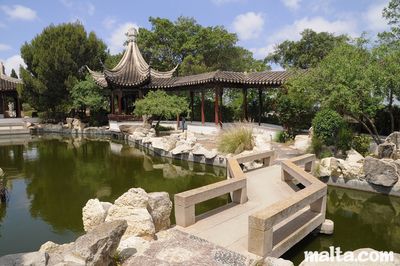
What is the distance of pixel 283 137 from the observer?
1330 cm

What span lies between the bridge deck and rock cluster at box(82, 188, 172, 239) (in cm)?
36

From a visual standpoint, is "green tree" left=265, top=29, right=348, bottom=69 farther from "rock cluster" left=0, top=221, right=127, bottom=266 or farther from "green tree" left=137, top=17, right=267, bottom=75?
"rock cluster" left=0, top=221, right=127, bottom=266

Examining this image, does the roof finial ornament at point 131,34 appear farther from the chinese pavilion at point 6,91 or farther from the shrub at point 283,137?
the shrub at point 283,137

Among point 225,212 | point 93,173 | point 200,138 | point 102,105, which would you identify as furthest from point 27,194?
point 102,105

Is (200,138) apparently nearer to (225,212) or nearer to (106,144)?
(106,144)

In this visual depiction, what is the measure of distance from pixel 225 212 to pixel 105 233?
2476mm

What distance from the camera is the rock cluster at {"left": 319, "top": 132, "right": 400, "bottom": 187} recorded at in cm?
732

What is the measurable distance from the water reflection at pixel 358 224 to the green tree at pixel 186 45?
20.0 meters

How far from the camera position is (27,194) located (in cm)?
801

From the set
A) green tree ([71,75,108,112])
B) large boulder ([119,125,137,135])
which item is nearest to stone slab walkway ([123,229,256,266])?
large boulder ([119,125,137,135])

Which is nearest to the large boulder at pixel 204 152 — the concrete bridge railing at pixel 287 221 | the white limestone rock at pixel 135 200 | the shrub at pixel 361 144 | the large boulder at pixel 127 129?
the shrub at pixel 361 144

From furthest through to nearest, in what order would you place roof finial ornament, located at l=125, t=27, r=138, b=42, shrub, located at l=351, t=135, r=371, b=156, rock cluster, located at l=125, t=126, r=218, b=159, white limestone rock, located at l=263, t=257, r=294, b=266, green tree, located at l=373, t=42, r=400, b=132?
1. roof finial ornament, located at l=125, t=27, r=138, b=42
2. rock cluster, located at l=125, t=126, r=218, b=159
3. shrub, located at l=351, t=135, r=371, b=156
4. green tree, located at l=373, t=42, r=400, b=132
5. white limestone rock, located at l=263, t=257, r=294, b=266

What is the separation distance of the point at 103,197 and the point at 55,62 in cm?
1943

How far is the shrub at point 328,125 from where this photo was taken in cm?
930
